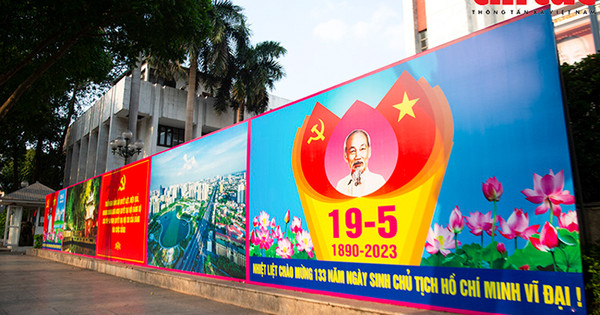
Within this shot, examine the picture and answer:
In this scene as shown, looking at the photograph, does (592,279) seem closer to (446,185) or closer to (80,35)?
(446,185)

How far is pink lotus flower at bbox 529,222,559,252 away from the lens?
3.44 metres

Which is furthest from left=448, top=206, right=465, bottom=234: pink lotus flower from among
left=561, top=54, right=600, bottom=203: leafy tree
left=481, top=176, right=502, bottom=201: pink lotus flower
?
left=561, top=54, right=600, bottom=203: leafy tree

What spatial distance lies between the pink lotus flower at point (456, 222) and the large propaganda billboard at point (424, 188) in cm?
1

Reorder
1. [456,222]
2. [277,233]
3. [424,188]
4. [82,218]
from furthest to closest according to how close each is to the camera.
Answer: [82,218], [277,233], [424,188], [456,222]

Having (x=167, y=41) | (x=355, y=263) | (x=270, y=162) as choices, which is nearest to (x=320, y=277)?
(x=355, y=263)

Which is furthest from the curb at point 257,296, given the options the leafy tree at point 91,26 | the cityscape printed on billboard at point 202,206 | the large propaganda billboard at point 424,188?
the leafy tree at point 91,26

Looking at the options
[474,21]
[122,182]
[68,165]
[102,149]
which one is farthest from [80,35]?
[68,165]

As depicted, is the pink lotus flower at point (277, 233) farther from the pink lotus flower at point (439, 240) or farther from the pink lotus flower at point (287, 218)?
the pink lotus flower at point (439, 240)

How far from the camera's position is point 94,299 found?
23.1 ft

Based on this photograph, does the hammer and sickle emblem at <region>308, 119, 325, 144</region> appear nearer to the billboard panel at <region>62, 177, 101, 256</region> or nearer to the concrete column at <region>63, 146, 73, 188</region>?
the billboard panel at <region>62, 177, 101, 256</region>

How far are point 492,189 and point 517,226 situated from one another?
0.41m

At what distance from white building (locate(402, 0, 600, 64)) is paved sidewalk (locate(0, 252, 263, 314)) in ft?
37.1

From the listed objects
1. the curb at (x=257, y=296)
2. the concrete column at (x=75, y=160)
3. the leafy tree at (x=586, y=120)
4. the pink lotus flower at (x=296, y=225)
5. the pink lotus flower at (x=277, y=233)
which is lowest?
the curb at (x=257, y=296)

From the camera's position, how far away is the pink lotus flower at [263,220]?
258 inches
